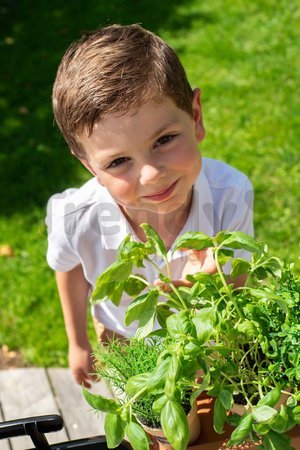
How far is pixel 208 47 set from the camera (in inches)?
195

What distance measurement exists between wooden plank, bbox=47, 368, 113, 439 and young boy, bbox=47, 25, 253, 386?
64cm

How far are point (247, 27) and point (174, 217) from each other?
3182mm

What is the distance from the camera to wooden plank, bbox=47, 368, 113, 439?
2854 mm

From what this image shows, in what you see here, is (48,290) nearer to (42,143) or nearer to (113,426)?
(42,143)

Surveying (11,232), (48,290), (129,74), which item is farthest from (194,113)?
(11,232)

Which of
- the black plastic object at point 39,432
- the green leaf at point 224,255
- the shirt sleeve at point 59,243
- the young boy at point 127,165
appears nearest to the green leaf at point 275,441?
the green leaf at point 224,255

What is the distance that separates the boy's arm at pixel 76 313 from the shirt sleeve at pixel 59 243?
5cm

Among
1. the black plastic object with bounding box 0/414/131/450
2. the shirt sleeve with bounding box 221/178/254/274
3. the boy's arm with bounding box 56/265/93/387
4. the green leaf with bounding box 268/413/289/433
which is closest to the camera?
the green leaf with bounding box 268/413/289/433

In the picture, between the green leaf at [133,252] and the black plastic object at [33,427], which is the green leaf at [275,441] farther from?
the black plastic object at [33,427]

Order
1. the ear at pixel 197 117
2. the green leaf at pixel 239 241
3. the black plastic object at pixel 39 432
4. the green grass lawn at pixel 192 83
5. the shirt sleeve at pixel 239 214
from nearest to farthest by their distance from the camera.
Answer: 1. the green leaf at pixel 239 241
2. the black plastic object at pixel 39 432
3. the ear at pixel 197 117
4. the shirt sleeve at pixel 239 214
5. the green grass lawn at pixel 192 83

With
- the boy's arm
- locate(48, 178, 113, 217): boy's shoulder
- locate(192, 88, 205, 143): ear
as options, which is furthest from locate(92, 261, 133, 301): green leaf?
the boy's arm

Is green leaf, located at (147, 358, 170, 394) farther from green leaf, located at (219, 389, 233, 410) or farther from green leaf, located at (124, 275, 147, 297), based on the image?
green leaf, located at (124, 275, 147, 297)

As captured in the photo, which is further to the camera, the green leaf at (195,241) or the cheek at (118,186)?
the cheek at (118,186)

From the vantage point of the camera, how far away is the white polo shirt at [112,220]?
2.10m
